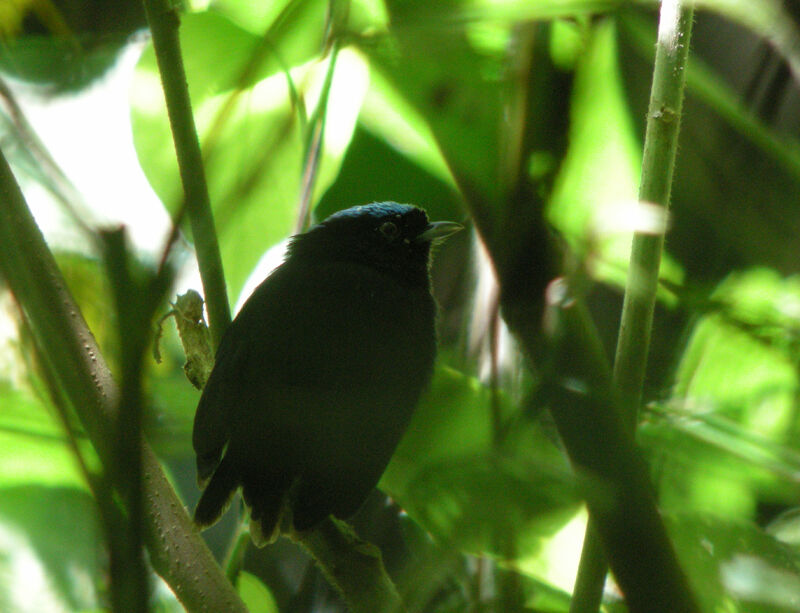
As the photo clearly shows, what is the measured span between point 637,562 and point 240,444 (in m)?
1.13

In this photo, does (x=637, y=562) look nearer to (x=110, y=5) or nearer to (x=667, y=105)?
(x=667, y=105)

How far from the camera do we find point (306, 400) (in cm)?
181

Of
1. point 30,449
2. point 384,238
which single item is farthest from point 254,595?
point 384,238

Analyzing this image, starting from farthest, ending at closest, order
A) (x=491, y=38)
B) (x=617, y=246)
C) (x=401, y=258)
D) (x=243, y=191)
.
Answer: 1. (x=401, y=258)
2. (x=617, y=246)
3. (x=491, y=38)
4. (x=243, y=191)

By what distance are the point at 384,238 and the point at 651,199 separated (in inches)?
71.0

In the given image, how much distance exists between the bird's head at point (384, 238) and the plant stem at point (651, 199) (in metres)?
1.63

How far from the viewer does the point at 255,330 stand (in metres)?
2.06

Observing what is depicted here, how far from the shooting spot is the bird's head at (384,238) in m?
2.77

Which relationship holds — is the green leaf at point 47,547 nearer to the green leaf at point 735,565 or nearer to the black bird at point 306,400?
the black bird at point 306,400

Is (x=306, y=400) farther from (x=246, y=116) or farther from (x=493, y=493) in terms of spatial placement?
(x=493, y=493)

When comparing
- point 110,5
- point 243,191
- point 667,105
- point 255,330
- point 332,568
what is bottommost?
point 332,568

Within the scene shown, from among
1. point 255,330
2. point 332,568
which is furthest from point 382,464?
point 255,330

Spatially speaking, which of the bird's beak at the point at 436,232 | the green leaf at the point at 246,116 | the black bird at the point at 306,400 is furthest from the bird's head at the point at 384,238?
the green leaf at the point at 246,116

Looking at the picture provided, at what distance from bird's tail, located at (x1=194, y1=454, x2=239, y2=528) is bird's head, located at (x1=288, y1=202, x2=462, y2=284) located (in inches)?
36.3
